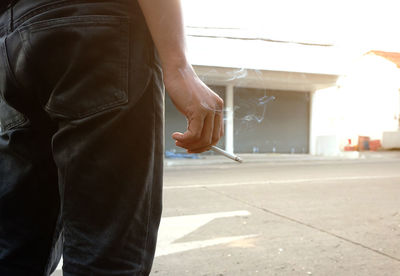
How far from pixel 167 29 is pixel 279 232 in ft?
9.00

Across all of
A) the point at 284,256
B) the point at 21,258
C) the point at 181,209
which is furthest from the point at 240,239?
the point at 21,258

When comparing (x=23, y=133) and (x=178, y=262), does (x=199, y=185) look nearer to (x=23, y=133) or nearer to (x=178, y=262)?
(x=178, y=262)

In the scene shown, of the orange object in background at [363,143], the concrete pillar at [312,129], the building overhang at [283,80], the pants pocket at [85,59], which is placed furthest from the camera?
the orange object in background at [363,143]

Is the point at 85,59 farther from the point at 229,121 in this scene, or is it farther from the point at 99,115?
the point at 229,121

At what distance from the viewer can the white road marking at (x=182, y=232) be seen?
2.92 meters

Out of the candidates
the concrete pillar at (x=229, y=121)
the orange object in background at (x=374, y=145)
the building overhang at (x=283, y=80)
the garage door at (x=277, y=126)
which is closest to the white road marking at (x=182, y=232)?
the building overhang at (x=283, y=80)

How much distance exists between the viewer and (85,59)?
827mm

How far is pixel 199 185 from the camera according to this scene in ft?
21.1

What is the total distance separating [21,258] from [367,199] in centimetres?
476

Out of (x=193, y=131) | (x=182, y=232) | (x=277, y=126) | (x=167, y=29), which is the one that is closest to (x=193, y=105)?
(x=193, y=131)

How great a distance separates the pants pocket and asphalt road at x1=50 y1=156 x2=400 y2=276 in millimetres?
1796

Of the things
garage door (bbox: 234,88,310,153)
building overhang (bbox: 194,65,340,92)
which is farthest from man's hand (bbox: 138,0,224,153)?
garage door (bbox: 234,88,310,153)

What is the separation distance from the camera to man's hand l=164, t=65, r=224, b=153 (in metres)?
0.90

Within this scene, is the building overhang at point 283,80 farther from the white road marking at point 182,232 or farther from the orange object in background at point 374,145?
the white road marking at point 182,232
